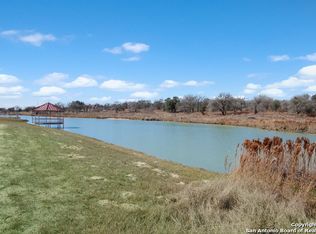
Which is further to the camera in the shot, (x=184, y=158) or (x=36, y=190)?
(x=184, y=158)

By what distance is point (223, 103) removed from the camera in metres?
82.9

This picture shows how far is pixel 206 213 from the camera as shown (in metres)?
4.53

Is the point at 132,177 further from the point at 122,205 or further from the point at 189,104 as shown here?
the point at 189,104

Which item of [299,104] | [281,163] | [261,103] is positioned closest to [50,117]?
[281,163]

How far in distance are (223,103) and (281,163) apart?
77984mm

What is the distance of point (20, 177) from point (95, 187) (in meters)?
1.63

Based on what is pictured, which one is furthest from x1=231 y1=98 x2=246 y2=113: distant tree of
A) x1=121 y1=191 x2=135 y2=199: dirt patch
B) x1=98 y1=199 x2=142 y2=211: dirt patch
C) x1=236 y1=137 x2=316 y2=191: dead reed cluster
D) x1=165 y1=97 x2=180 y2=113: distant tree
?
x1=98 y1=199 x2=142 y2=211: dirt patch

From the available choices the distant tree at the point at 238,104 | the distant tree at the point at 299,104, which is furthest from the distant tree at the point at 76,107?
the distant tree at the point at 299,104

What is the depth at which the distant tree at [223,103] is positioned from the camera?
83000mm

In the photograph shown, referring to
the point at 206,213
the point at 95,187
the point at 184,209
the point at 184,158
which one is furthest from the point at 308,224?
the point at 184,158

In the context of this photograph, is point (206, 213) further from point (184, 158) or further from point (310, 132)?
point (310, 132)

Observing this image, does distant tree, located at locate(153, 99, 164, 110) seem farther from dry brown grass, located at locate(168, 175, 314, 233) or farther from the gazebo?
dry brown grass, located at locate(168, 175, 314, 233)

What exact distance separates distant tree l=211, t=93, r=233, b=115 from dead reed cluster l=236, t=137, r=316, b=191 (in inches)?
3007

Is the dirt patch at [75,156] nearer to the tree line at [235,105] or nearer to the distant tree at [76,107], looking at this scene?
the tree line at [235,105]
